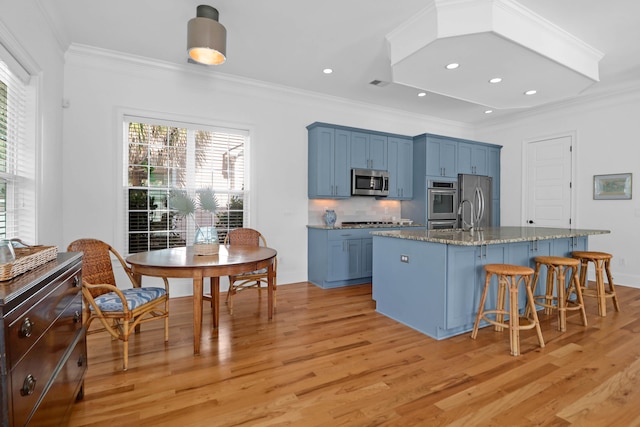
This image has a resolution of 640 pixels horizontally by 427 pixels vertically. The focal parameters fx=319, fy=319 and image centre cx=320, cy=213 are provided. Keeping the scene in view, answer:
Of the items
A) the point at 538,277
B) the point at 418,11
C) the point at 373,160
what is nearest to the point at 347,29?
the point at 418,11

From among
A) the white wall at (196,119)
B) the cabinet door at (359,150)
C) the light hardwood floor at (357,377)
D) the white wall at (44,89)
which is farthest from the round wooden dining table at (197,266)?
the cabinet door at (359,150)

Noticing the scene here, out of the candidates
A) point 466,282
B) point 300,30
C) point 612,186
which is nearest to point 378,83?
point 300,30

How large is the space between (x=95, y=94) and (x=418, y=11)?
358cm

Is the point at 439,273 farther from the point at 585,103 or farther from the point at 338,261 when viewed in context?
the point at 585,103

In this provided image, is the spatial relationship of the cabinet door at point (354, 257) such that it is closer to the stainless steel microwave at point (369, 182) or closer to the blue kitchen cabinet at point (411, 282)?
the stainless steel microwave at point (369, 182)

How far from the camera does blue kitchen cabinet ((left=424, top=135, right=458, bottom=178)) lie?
5.54 m

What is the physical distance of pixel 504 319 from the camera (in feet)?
10.4

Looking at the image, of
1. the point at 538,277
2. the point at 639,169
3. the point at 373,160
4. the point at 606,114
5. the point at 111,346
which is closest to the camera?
the point at 111,346

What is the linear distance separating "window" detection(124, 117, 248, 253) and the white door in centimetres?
513

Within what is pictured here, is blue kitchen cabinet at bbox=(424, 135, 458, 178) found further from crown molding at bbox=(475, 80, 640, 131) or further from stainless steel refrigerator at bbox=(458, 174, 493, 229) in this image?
crown molding at bbox=(475, 80, 640, 131)

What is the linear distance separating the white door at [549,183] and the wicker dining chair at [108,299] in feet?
20.0

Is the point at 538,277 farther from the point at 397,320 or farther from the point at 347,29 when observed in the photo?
the point at 347,29

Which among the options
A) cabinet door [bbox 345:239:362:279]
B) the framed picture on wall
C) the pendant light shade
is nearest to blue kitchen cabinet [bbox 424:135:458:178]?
cabinet door [bbox 345:239:362:279]

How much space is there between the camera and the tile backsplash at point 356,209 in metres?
5.16
